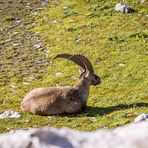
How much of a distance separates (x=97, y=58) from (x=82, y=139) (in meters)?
23.0

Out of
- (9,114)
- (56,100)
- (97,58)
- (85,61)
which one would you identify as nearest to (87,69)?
(85,61)

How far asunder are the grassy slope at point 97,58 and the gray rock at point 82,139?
12.0 m

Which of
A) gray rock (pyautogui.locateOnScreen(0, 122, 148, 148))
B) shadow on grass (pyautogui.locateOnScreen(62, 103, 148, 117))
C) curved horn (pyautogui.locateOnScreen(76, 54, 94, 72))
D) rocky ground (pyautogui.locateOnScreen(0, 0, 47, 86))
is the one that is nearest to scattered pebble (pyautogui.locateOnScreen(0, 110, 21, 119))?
shadow on grass (pyautogui.locateOnScreen(62, 103, 148, 117))

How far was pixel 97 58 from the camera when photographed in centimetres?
2609

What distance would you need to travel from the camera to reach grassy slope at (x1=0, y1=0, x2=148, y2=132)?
54.1ft

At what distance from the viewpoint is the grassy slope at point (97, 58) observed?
54.1ft

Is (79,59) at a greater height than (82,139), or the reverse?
(82,139)

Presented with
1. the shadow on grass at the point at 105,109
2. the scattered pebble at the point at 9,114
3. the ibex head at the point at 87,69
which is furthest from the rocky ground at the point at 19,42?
the shadow on grass at the point at 105,109

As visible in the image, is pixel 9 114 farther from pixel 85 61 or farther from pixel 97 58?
pixel 97 58

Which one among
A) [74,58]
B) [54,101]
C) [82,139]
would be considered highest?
[82,139]

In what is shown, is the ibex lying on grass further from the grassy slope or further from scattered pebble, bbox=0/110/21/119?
scattered pebble, bbox=0/110/21/119

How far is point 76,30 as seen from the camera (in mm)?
30922

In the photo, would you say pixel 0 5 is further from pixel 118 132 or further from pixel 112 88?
pixel 118 132

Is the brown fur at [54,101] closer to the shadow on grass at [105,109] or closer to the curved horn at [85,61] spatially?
the shadow on grass at [105,109]
